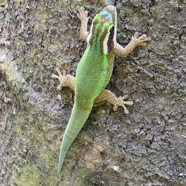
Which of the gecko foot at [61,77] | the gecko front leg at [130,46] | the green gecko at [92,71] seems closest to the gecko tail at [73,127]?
the green gecko at [92,71]

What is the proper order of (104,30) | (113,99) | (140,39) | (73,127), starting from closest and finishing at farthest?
(140,39)
(113,99)
(73,127)
(104,30)

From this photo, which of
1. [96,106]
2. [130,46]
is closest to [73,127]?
[96,106]

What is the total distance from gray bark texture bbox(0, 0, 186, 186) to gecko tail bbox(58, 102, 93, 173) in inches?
1.3

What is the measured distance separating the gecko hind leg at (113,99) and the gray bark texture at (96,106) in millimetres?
33

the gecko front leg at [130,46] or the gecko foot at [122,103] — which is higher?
the gecko front leg at [130,46]

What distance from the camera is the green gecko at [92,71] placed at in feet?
5.63

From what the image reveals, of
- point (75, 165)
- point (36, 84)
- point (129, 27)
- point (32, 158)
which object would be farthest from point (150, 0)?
point (32, 158)

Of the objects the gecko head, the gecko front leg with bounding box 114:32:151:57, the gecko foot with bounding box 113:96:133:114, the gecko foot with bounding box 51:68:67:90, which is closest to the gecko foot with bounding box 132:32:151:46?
the gecko front leg with bounding box 114:32:151:57

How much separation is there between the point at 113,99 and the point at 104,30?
44 cm

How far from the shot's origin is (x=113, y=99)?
1.65m

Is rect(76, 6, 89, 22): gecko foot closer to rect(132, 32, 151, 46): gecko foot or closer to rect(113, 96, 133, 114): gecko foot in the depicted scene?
rect(132, 32, 151, 46): gecko foot

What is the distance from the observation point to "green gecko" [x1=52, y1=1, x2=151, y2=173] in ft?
5.63

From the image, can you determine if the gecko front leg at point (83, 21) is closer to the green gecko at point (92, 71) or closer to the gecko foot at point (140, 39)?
the green gecko at point (92, 71)

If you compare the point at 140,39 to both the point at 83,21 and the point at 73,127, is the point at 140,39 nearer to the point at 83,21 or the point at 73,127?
the point at 83,21
